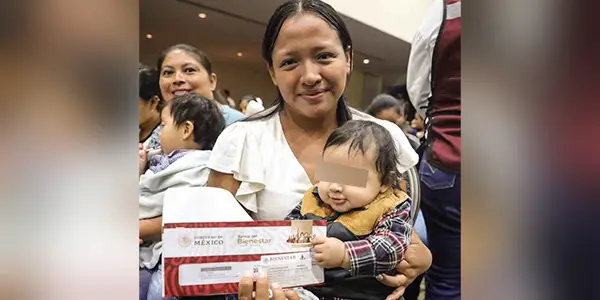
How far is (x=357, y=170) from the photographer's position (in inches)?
23.9

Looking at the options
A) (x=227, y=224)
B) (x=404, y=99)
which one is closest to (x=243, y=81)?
(x=227, y=224)

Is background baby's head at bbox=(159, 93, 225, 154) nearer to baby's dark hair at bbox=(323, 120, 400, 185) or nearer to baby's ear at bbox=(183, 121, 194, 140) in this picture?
baby's ear at bbox=(183, 121, 194, 140)

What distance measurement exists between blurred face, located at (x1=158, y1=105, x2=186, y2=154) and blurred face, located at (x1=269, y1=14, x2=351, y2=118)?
6.1 inches

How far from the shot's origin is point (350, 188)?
1.99 feet

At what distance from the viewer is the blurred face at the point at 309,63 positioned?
0.63 metres

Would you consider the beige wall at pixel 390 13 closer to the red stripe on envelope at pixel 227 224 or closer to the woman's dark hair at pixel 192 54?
the woman's dark hair at pixel 192 54

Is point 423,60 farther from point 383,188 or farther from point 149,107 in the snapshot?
point 149,107

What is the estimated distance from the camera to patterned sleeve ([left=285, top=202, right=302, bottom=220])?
63cm

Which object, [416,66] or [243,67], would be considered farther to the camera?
[416,66]

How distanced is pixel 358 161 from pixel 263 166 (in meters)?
0.14

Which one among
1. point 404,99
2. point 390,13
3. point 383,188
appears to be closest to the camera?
point 383,188
